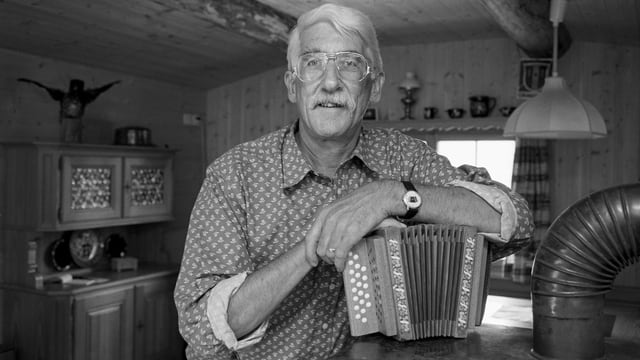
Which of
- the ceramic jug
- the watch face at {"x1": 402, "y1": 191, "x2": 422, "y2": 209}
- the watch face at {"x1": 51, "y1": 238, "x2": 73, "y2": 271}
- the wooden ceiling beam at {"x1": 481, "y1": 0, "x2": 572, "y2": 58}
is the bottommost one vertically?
the watch face at {"x1": 51, "y1": 238, "x2": 73, "y2": 271}

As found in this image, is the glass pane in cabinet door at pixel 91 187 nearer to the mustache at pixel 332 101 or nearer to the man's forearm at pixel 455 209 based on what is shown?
the mustache at pixel 332 101

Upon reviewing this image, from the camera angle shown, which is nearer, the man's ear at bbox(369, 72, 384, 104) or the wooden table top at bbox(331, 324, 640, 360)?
the wooden table top at bbox(331, 324, 640, 360)

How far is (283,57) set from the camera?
5.98 m

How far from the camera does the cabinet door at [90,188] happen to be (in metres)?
4.69

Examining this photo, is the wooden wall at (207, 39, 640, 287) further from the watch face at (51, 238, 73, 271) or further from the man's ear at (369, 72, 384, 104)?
the man's ear at (369, 72, 384, 104)

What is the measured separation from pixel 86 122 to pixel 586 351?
180 inches

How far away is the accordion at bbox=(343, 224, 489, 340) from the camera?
146 centimetres

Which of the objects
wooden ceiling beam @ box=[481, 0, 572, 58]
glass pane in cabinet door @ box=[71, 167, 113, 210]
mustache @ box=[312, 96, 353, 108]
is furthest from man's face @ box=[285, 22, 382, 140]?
glass pane in cabinet door @ box=[71, 167, 113, 210]

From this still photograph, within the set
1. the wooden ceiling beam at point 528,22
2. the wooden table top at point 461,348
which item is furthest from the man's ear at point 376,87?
the wooden ceiling beam at point 528,22

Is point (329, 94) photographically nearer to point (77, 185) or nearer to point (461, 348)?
point (461, 348)

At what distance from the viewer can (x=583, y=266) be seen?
146 cm

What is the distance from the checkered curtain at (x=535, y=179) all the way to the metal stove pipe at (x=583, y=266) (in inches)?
155

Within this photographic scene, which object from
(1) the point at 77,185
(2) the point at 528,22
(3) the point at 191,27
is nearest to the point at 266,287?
(2) the point at 528,22

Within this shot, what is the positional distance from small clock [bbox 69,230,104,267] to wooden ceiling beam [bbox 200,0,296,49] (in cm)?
204
